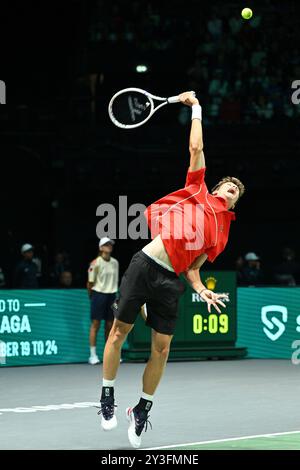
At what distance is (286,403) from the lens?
41.8 ft

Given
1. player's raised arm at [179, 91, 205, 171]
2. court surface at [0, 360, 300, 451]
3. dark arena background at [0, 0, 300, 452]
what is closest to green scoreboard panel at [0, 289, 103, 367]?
dark arena background at [0, 0, 300, 452]

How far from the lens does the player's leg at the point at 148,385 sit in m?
9.12

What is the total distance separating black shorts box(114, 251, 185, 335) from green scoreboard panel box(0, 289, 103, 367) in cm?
836

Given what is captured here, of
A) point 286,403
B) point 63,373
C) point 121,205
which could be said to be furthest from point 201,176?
point 121,205

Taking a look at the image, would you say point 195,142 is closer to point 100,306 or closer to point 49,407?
point 49,407

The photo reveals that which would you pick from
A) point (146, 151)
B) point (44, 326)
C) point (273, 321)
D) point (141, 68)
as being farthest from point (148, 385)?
point (141, 68)

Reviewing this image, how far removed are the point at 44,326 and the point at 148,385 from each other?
8.66 m

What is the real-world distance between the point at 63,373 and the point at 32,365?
4.03 ft

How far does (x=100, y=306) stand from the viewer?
58.5 feet

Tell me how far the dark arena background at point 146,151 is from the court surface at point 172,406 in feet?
2.50

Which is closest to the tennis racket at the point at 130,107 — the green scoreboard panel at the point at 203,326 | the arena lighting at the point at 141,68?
the green scoreboard panel at the point at 203,326

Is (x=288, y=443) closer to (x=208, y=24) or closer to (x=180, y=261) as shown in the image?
(x=180, y=261)

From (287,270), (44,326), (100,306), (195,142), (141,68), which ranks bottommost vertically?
(44,326)

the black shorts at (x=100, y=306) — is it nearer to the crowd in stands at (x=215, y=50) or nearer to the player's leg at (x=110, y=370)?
the crowd in stands at (x=215, y=50)
